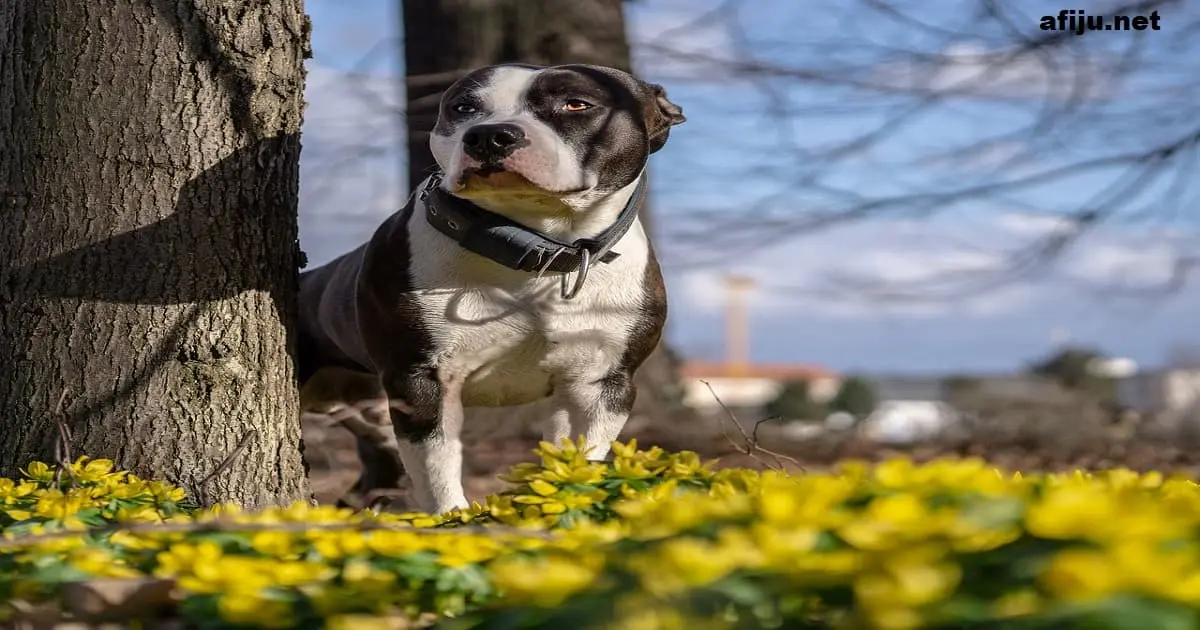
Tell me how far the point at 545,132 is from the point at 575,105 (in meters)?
0.15

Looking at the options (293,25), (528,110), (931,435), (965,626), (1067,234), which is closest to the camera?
(965,626)

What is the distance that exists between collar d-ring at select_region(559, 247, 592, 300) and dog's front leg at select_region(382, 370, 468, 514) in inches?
15.9

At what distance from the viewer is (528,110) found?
10.4ft

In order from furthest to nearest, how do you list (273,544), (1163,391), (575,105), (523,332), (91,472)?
(1163,391) → (523,332) → (575,105) → (91,472) → (273,544)

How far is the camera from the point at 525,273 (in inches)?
128

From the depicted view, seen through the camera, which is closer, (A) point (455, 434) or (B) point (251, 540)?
(B) point (251, 540)

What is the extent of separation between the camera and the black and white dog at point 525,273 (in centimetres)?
314

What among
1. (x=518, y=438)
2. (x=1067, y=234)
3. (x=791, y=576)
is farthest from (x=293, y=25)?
(x=1067, y=234)

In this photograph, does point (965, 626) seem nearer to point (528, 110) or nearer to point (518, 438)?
point (528, 110)

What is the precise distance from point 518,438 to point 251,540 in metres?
5.90

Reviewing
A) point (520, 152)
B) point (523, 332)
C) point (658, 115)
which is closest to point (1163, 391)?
point (658, 115)

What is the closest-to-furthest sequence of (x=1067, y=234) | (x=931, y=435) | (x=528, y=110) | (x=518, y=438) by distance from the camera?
(x=528, y=110)
(x=1067, y=234)
(x=518, y=438)
(x=931, y=435)

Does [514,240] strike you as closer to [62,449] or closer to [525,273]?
[525,273]

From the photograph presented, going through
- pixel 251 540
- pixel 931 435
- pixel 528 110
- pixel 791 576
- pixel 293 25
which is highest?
pixel 293 25
